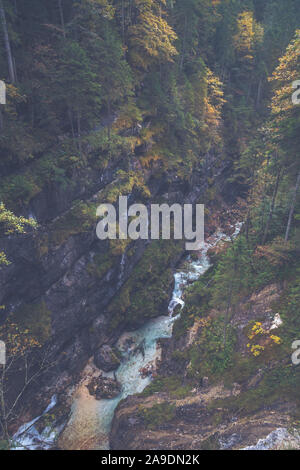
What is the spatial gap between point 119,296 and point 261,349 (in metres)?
11.6

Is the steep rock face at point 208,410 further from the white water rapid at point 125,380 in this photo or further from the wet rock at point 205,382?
the white water rapid at point 125,380

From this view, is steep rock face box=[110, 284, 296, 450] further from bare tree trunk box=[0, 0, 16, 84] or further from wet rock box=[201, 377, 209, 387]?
bare tree trunk box=[0, 0, 16, 84]

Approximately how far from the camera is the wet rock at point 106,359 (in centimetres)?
2064

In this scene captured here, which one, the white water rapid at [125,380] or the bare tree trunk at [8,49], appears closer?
the bare tree trunk at [8,49]

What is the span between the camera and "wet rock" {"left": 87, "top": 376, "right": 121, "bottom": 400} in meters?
19.1

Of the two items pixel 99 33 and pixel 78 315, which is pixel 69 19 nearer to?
pixel 99 33

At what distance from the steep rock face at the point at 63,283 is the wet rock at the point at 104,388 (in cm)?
141

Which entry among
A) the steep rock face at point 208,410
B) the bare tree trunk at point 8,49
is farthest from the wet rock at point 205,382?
the bare tree trunk at point 8,49

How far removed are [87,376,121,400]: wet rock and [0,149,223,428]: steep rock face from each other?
1.41 m

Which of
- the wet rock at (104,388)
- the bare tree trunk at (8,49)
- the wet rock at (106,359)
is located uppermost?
the bare tree trunk at (8,49)

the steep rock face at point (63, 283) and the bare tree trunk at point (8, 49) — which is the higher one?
the bare tree trunk at point (8, 49)

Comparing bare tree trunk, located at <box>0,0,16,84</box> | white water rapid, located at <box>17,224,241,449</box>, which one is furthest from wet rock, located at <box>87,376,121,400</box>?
bare tree trunk, located at <box>0,0,16,84</box>

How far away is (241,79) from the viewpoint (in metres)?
45.9

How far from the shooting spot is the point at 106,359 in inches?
819
